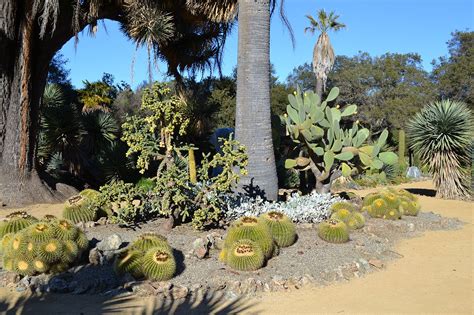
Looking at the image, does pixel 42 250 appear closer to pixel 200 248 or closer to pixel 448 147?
pixel 200 248

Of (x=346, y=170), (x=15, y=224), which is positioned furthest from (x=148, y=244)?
(x=346, y=170)

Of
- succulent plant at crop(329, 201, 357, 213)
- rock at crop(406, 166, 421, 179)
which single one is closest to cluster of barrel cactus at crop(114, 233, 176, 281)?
succulent plant at crop(329, 201, 357, 213)

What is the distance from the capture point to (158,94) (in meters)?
7.64

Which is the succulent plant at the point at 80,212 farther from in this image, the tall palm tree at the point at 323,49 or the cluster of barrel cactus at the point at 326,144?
the tall palm tree at the point at 323,49

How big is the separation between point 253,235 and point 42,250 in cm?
257

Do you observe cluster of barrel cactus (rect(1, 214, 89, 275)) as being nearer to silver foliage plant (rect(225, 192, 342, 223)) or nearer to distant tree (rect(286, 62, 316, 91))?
Result: silver foliage plant (rect(225, 192, 342, 223))

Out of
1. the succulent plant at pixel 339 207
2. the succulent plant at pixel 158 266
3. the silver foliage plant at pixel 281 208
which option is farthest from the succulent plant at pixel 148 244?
the succulent plant at pixel 339 207

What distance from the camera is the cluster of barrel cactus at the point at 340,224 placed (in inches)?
281

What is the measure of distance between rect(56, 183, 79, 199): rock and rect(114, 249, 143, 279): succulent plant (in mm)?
9040

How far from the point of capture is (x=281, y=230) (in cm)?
678

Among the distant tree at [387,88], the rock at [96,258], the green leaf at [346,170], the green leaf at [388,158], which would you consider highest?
the distant tree at [387,88]

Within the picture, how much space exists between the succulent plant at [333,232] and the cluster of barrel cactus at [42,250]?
346 centimetres

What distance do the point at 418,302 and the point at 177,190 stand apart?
3.57 m

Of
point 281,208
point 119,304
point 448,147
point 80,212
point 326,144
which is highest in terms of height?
point 448,147
